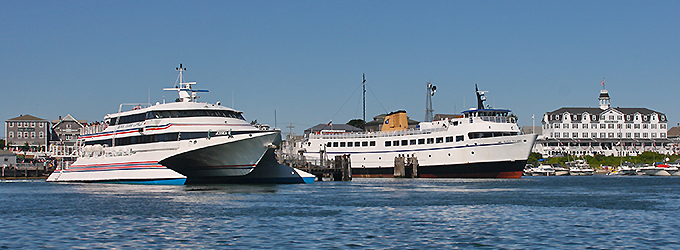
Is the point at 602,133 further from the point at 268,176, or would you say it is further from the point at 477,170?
the point at 268,176

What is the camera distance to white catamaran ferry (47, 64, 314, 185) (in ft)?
147

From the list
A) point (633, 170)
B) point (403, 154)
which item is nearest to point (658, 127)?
point (633, 170)

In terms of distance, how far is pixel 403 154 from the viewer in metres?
69.0

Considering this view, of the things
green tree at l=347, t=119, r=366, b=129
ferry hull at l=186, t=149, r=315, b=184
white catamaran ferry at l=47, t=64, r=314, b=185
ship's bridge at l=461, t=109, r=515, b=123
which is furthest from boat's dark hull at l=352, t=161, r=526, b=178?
green tree at l=347, t=119, r=366, b=129

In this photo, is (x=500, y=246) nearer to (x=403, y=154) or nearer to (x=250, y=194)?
(x=250, y=194)

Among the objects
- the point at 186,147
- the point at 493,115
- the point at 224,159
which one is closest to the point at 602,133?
the point at 493,115

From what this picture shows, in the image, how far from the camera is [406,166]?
68125 millimetres

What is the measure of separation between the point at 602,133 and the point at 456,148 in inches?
2778

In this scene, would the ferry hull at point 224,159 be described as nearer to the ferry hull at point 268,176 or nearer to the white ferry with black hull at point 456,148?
the ferry hull at point 268,176

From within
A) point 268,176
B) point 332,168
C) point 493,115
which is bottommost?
point 268,176

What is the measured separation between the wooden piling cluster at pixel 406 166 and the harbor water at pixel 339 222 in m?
30.8

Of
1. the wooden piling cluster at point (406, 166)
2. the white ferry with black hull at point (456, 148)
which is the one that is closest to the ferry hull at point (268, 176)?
the white ferry with black hull at point (456, 148)

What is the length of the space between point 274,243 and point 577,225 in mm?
10635

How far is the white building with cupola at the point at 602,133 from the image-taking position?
122 m
